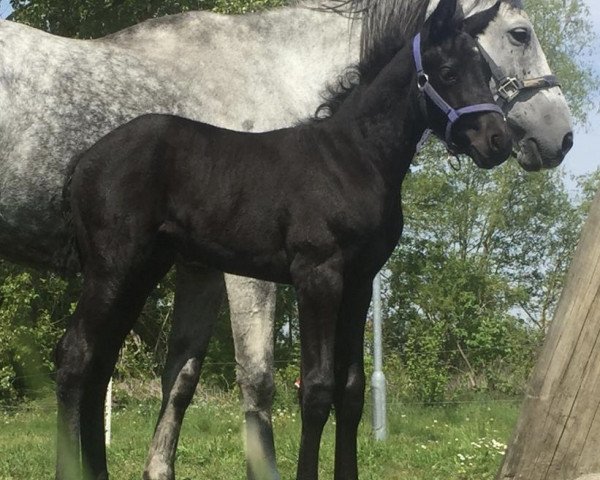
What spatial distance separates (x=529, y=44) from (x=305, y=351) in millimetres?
2434

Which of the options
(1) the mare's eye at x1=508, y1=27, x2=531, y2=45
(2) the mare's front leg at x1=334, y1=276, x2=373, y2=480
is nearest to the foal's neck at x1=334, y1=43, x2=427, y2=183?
(2) the mare's front leg at x1=334, y1=276, x2=373, y2=480

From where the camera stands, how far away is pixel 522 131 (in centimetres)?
533

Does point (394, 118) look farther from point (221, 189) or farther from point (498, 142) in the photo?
point (221, 189)

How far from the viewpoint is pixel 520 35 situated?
5414 mm

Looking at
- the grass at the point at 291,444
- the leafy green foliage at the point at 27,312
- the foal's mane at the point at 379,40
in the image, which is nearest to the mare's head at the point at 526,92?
the foal's mane at the point at 379,40

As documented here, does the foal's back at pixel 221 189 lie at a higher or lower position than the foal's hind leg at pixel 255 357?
higher

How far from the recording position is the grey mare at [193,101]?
16.2 feet

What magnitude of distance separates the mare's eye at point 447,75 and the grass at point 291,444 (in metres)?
2.95

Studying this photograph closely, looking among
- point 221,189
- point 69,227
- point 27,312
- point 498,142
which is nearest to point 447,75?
point 498,142

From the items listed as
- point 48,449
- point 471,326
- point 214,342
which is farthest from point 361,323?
point 471,326

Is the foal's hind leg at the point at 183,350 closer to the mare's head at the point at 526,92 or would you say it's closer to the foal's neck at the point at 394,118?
the foal's neck at the point at 394,118

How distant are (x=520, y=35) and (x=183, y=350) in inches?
96.7

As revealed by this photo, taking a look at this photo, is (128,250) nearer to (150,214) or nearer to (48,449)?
(150,214)

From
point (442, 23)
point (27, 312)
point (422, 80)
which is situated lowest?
point (422, 80)
